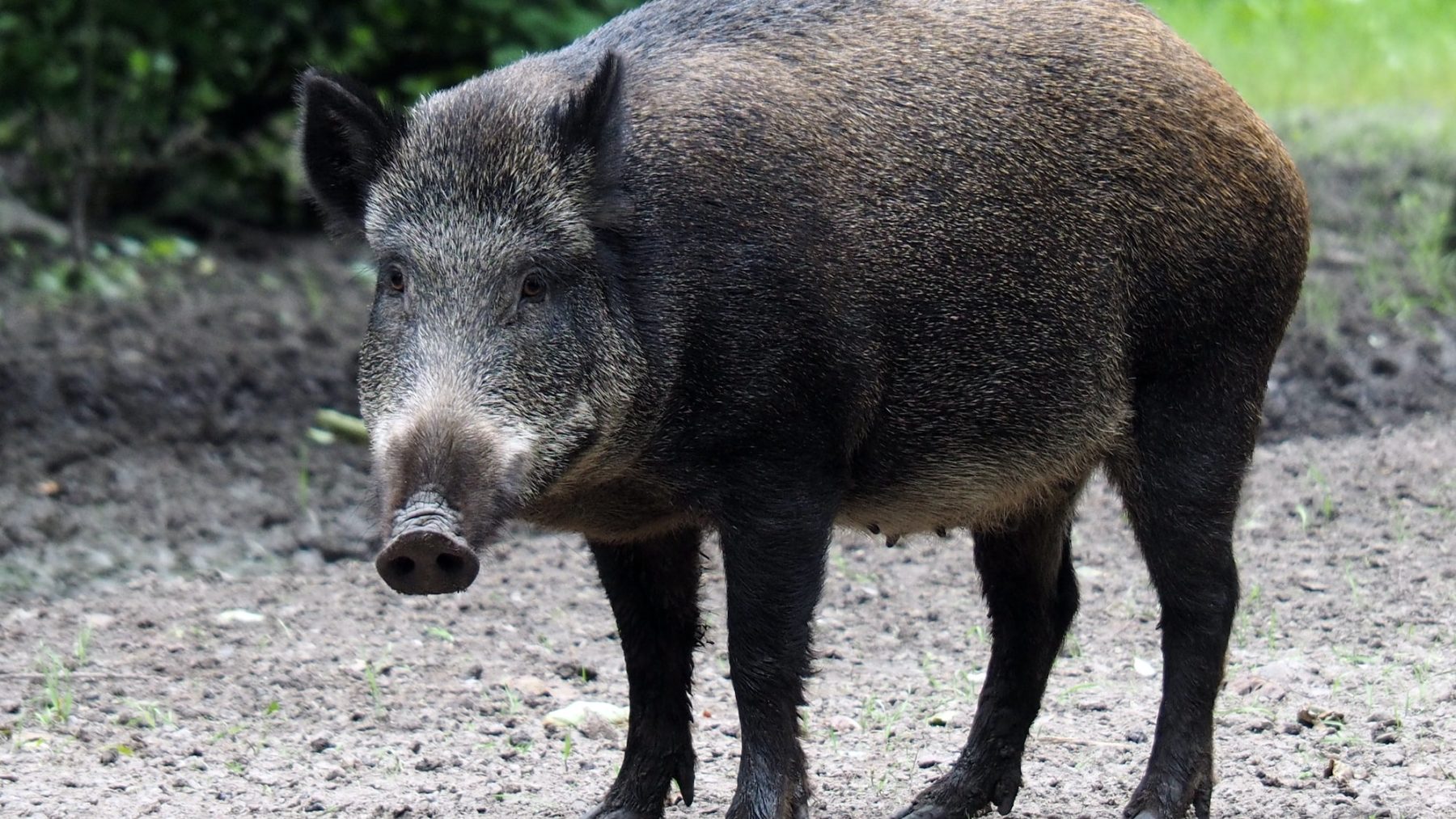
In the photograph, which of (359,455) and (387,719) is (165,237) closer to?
(359,455)

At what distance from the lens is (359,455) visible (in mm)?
6836

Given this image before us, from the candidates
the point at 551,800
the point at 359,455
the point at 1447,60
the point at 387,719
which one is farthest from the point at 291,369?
the point at 1447,60

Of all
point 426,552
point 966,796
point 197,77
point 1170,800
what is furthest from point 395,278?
point 197,77

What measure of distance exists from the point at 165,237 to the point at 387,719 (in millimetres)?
5215

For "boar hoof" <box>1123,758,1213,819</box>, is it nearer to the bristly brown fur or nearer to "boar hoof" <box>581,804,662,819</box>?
the bristly brown fur

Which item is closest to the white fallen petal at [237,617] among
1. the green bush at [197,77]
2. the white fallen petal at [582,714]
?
the white fallen petal at [582,714]

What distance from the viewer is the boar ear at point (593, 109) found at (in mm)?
3475

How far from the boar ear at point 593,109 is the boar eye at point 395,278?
386 mm

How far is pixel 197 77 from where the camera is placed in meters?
8.94

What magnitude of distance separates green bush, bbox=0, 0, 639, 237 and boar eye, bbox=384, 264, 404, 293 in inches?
181

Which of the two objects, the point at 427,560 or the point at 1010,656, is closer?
the point at 427,560

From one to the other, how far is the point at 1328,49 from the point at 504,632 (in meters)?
11.5

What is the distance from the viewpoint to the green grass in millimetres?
12938

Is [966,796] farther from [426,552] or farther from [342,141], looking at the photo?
[342,141]
